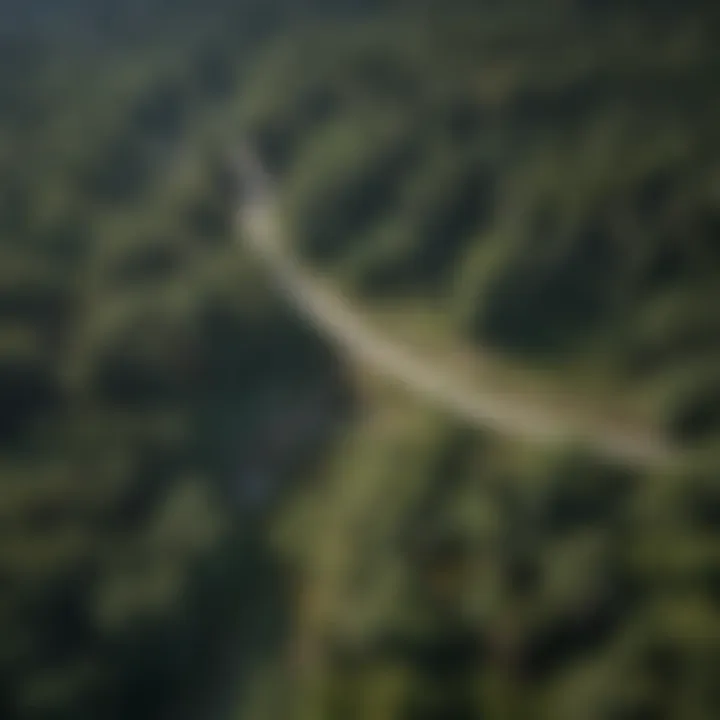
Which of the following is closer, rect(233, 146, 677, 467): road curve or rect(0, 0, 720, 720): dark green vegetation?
rect(0, 0, 720, 720): dark green vegetation

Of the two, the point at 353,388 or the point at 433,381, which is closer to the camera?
the point at 433,381

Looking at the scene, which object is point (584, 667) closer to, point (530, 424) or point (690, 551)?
point (690, 551)

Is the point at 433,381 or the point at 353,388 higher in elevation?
the point at 353,388

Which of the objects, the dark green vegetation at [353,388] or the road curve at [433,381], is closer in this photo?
the dark green vegetation at [353,388]

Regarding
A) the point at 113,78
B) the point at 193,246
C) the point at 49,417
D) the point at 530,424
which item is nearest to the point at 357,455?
the point at 530,424
